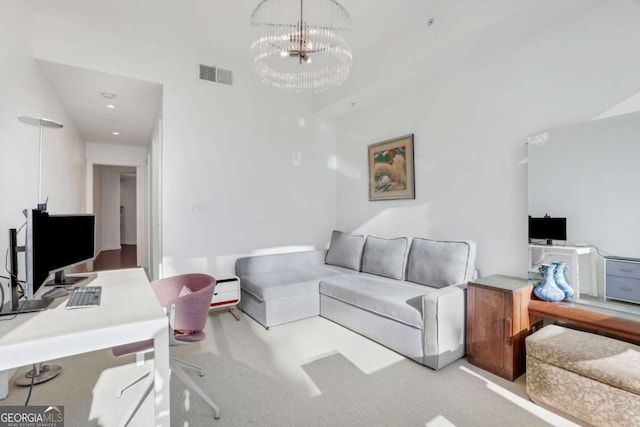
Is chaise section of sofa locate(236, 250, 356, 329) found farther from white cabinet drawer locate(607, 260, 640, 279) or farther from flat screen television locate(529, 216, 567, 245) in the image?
white cabinet drawer locate(607, 260, 640, 279)

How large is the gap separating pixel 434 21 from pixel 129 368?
13.6 feet

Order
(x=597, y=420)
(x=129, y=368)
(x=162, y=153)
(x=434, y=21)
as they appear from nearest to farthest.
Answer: (x=597, y=420), (x=129, y=368), (x=434, y=21), (x=162, y=153)

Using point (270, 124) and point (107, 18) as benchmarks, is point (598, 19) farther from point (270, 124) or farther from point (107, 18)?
point (107, 18)

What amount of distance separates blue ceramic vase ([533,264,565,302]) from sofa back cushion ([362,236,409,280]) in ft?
4.37

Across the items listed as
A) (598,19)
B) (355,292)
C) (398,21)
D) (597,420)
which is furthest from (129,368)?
(598,19)

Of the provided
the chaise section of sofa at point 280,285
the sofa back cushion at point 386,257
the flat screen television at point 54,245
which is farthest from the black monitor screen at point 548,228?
the flat screen television at point 54,245

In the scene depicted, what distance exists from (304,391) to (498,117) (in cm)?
301

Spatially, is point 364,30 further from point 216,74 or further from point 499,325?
point 499,325

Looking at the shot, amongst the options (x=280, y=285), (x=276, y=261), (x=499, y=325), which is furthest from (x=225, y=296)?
(x=499, y=325)

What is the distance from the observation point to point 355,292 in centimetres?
310

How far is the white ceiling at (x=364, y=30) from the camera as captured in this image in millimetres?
2541

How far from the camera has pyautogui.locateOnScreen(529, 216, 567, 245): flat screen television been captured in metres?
2.44

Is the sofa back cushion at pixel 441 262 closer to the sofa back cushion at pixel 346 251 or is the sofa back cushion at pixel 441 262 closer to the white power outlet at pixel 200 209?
the sofa back cushion at pixel 346 251

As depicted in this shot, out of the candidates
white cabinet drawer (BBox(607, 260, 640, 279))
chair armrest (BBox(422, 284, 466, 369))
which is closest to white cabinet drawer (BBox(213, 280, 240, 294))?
chair armrest (BBox(422, 284, 466, 369))
